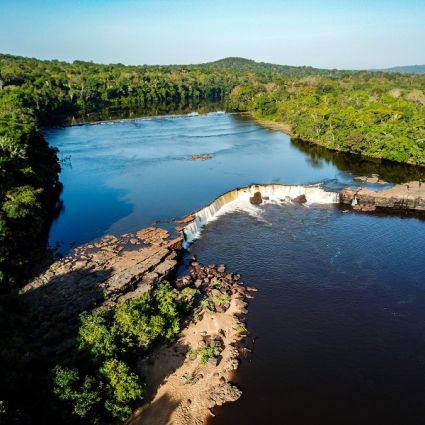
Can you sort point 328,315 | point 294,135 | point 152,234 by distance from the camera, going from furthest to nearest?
1. point 294,135
2. point 152,234
3. point 328,315

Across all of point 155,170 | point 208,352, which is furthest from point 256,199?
point 208,352

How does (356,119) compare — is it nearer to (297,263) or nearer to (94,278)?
(297,263)

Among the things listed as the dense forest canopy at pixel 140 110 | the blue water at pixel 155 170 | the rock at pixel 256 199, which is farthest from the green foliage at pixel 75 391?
the rock at pixel 256 199

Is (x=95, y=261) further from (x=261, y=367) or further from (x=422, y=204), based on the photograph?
(x=422, y=204)

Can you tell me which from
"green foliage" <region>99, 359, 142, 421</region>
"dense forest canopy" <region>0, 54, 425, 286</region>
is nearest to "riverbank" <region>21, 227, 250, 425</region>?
"green foliage" <region>99, 359, 142, 421</region>

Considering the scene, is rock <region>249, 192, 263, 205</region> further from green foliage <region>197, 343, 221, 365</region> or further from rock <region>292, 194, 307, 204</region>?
green foliage <region>197, 343, 221, 365</region>
